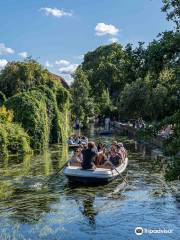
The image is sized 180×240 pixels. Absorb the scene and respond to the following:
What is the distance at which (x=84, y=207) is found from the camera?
16328 mm

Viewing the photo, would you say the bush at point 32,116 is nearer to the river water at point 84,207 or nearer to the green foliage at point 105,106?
the river water at point 84,207

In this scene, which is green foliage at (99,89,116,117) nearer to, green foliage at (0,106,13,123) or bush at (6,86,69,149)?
bush at (6,86,69,149)

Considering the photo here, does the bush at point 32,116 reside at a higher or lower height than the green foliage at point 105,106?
lower

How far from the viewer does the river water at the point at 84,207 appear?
1314 cm

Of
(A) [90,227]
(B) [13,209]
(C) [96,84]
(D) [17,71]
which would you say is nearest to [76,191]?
(B) [13,209]

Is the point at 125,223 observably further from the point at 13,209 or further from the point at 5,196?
the point at 5,196

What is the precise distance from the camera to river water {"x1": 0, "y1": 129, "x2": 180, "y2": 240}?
517 inches

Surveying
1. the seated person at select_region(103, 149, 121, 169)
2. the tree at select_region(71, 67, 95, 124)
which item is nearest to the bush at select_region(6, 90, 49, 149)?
the seated person at select_region(103, 149, 121, 169)

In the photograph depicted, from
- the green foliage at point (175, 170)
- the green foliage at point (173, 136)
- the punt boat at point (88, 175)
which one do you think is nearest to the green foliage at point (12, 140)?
the punt boat at point (88, 175)

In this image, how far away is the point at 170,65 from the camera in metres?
8.38

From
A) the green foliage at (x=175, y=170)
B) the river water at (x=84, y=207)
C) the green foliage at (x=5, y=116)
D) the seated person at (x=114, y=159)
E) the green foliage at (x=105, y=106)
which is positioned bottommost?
the river water at (x=84, y=207)

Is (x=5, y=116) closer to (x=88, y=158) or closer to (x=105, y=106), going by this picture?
(x=88, y=158)

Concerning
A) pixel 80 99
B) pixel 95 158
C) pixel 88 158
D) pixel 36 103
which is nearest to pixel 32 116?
pixel 36 103

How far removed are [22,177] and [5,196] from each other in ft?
15.5
